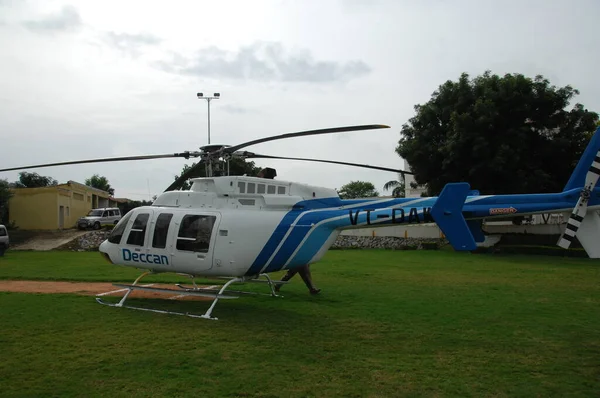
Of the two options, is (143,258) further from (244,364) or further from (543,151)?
(543,151)

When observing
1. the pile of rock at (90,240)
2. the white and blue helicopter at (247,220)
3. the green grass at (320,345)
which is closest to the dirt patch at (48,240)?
the pile of rock at (90,240)

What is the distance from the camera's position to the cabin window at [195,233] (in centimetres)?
1018

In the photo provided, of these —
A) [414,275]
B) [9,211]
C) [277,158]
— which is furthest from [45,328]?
[9,211]

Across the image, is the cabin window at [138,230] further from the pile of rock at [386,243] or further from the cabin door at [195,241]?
the pile of rock at [386,243]

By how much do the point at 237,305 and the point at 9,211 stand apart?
31.3 metres

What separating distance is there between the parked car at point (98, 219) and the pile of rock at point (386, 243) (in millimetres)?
16644

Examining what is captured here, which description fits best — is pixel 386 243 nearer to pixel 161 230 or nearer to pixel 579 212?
pixel 161 230

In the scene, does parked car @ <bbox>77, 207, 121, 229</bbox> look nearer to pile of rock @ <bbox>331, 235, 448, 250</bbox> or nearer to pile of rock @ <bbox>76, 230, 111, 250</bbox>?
pile of rock @ <bbox>76, 230, 111, 250</bbox>

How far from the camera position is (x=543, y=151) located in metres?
25.2

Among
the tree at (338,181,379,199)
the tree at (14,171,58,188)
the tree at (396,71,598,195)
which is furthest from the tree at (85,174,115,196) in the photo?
the tree at (396,71,598,195)

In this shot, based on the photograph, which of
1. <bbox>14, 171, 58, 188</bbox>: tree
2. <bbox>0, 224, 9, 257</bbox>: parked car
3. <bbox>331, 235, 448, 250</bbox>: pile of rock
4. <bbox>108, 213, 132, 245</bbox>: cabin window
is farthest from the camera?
<bbox>14, 171, 58, 188</bbox>: tree

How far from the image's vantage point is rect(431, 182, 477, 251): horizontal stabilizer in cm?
884

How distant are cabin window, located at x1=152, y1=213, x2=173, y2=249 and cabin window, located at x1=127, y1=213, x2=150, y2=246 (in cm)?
30

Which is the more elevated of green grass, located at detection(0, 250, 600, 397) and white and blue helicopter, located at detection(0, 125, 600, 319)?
white and blue helicopter, located at detection(0, 125, 600, 319)
